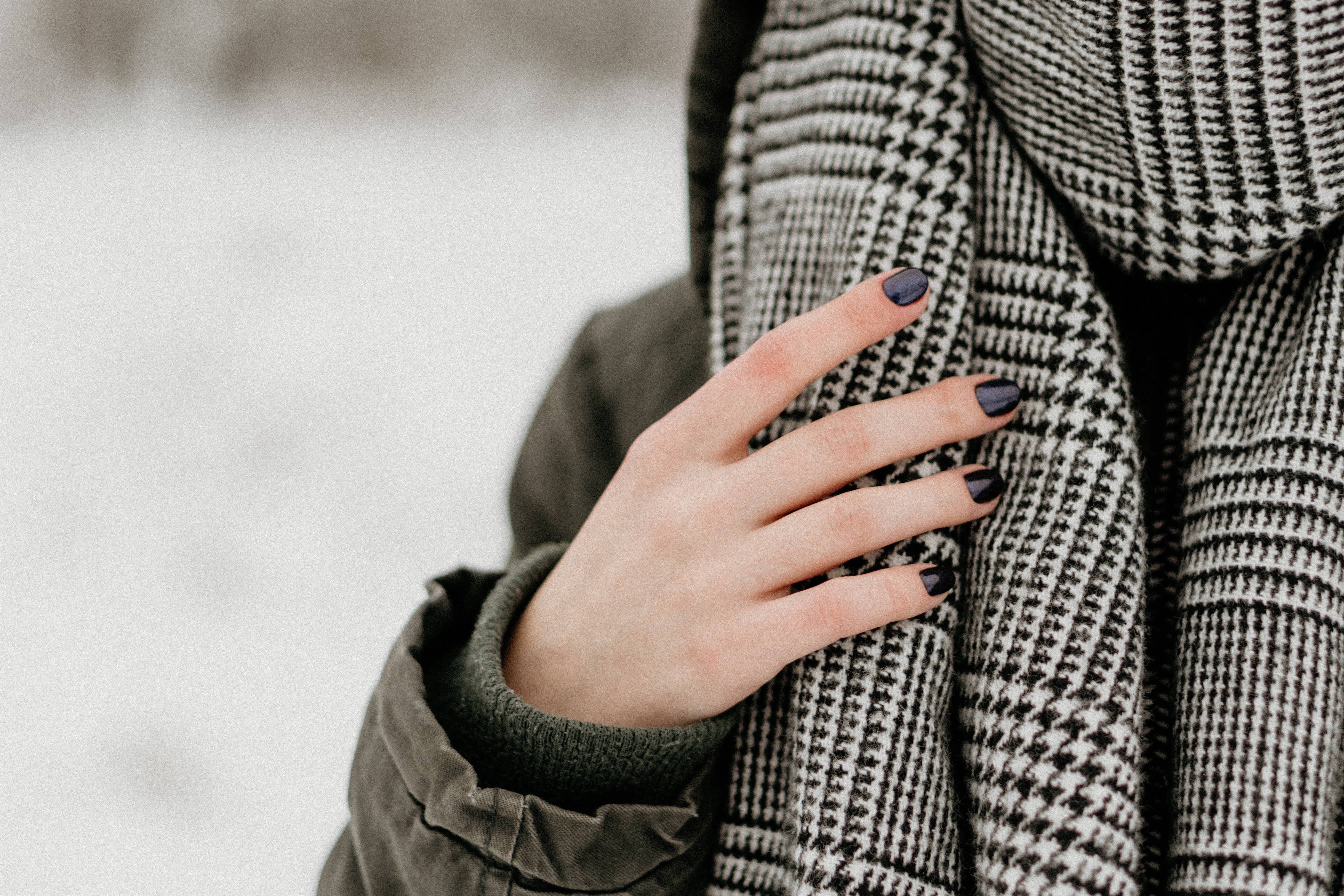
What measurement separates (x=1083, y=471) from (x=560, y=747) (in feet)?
1.02

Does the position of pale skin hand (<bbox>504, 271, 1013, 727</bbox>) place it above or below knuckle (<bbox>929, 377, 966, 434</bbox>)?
below

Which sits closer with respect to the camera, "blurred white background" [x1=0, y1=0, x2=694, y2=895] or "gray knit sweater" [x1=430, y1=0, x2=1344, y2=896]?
"gray knit sweater" [x1=430, y1=0, x2=1344, y2=896]

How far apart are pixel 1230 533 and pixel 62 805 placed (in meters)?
1.26

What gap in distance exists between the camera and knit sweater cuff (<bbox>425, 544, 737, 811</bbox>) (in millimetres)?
436

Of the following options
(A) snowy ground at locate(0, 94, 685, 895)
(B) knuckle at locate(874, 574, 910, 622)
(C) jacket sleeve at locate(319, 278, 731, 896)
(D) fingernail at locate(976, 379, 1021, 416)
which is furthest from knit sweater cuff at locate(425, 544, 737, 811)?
(A) snowy ground at locate(0, 94, 685, 895)

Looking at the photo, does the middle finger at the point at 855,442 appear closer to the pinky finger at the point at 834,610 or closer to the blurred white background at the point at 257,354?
the pinky finger at the point at 834,610

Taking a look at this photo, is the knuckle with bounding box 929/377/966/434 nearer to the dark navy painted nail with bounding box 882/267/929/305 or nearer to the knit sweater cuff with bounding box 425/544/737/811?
the dark navy painted nail with bounding box 882/267/929/305

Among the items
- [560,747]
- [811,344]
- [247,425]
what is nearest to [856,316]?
[811,344]

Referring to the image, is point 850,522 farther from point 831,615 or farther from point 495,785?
point 495,785

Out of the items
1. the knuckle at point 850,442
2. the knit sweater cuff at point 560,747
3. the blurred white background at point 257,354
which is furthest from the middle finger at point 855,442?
the blurred white background at point 257,354

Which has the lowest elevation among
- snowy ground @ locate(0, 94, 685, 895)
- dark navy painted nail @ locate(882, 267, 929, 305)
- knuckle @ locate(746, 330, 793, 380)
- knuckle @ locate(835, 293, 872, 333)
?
snowy ground @ locate(0, 94, 685, 895)

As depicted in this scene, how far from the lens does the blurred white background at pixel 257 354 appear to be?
3.48 ft

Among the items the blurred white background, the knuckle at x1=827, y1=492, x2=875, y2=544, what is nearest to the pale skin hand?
the knuckle at x1=827, y1=492, x2=875, y2=544

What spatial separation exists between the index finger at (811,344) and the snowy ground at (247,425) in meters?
0.82
